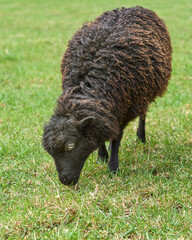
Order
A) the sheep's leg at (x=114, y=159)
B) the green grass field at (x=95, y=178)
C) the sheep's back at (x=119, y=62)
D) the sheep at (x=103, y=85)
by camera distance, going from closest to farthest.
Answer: the green grass field at (x=95, y=178) < the sheep at (x=103, y=85) < the sheep's back at (x=119, y=62) < the sheep's leg at (x=114, y=159)

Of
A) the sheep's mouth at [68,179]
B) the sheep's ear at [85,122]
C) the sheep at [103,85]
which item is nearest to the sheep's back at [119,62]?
the sheep at [103,85]

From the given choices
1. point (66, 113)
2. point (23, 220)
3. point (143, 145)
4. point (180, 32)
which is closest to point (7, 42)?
point (180, 32)

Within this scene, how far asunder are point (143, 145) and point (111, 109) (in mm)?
1424

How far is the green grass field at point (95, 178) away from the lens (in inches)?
132

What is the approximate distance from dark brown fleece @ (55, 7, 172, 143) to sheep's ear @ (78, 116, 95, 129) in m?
0.10

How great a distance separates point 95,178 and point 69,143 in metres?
0.81

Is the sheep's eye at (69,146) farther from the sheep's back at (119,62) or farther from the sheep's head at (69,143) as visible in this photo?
the sheep's back at (119,62)

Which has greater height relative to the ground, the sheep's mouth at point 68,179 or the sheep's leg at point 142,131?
the sheep's mouth at point 68,179

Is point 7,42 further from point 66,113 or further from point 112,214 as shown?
point 112,214

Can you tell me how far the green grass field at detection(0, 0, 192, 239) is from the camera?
11.0 ft

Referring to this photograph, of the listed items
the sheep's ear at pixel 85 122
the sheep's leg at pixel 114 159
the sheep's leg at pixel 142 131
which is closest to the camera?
the sheep's ear at pixel 85 122

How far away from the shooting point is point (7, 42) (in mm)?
11469

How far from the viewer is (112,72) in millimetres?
4156

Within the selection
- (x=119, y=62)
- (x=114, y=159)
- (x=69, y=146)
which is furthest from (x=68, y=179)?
(x=119, y=62)
